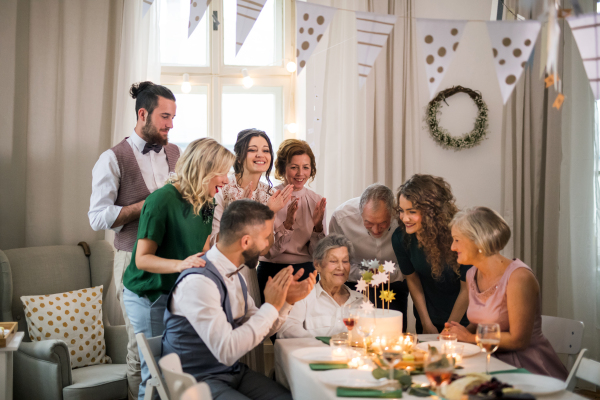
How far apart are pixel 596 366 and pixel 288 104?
321 centimetres


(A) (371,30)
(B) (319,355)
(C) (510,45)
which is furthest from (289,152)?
(B) (319,355)

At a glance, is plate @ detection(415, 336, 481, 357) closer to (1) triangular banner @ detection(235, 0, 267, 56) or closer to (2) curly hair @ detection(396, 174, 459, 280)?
(2) curly hair @ detection(396, 174, 459, 280)

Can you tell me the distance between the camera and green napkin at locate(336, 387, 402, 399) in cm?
153

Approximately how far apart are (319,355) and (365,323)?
8.5 inches

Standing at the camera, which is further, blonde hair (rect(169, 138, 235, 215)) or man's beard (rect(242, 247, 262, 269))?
blonde hair (rect(169, 138, 235, 215))

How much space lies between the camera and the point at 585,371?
1.89 metres

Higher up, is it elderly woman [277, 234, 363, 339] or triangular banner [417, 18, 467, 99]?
triangular banner [417, 18, 467, 99]

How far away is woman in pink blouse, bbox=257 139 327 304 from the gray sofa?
102 cm

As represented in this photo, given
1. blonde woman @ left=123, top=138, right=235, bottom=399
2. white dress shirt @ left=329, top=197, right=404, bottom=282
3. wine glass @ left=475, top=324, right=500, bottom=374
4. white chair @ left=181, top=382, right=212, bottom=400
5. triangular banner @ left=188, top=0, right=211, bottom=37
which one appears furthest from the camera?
white dress shirt @ left=329, top=197, right=404, bottom=282

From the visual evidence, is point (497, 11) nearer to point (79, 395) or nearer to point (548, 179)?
point (548, 179)

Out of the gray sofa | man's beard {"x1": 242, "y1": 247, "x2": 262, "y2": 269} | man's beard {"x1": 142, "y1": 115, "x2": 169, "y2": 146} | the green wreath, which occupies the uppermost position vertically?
the green wreath

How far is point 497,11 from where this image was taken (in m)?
3.51

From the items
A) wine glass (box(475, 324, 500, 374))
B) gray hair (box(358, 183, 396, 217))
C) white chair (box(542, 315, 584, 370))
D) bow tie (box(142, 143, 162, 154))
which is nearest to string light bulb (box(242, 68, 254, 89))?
bow tie (box(142, 143, 162, 154))

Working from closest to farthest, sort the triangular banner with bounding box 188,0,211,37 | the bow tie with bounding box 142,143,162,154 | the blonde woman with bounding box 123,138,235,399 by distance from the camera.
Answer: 1. the blonde woman with bounding box 123,138,235,399
2. the triangular banner with bounding box 188,0,211,37
3. the bow tie with bounding box 142,143,162,154
